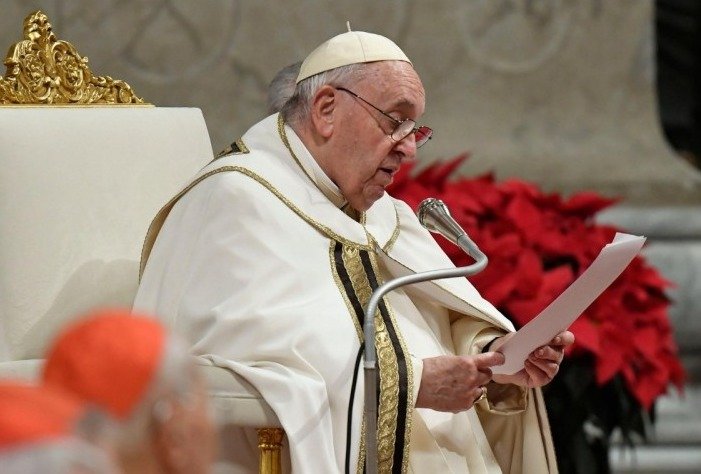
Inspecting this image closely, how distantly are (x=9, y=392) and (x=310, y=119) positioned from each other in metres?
2.20

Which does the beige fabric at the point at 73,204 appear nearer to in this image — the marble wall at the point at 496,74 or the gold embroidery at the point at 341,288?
the gold embroidery at the point at 341,288

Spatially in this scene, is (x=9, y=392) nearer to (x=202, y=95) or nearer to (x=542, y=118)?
(x=202, y=95)

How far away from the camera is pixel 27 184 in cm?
328

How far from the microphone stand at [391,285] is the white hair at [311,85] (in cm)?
55

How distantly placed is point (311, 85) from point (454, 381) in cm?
78

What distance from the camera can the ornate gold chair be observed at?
3246 mm

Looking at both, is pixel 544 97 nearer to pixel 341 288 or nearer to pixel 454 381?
pixel 341 288

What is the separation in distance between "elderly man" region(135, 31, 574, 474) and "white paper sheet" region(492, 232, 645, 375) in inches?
2.3

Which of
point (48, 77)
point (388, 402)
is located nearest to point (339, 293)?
point (388, 402)

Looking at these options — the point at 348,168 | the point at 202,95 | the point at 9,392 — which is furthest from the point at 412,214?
the point at 9,392

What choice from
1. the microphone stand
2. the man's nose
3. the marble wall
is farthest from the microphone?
the marble wall

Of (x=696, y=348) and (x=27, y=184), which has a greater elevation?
(x=27, y=184)

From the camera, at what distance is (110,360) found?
109 centimetres

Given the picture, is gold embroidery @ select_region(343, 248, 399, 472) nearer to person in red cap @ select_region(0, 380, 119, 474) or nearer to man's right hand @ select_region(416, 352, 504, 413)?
man's right hand @ select_region(416, 352, 504, 413)
